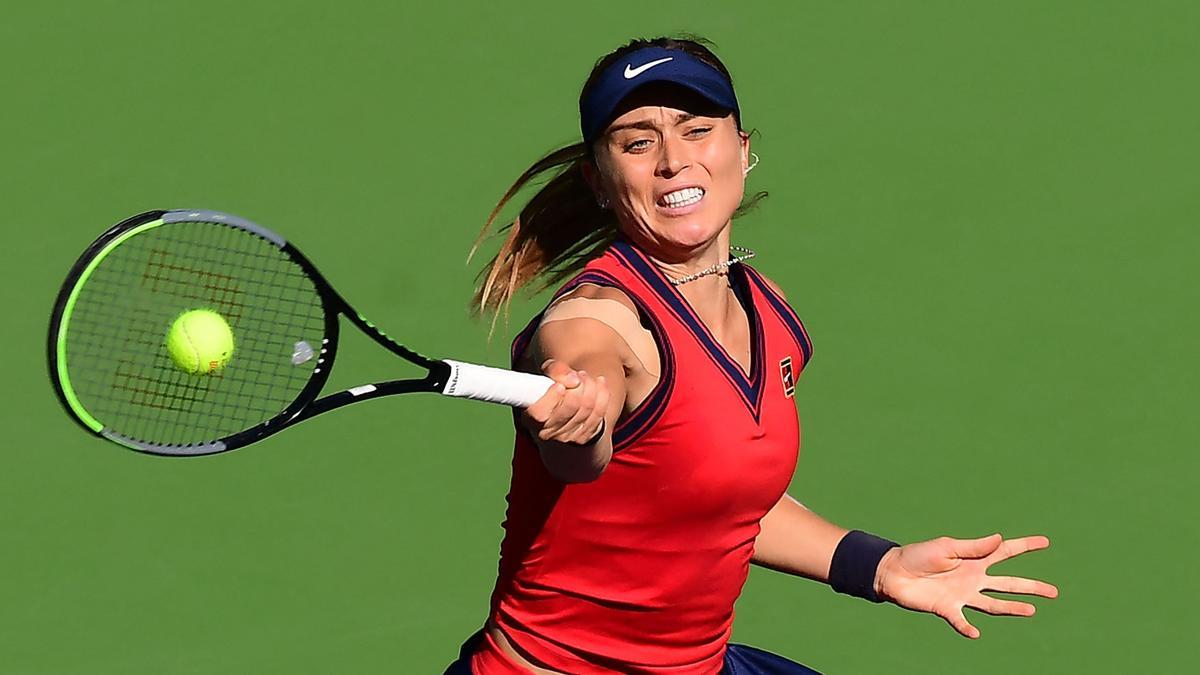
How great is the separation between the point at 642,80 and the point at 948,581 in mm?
1795

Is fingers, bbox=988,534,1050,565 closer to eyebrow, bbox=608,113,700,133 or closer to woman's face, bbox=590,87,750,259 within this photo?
woman's face, bbox=590,87,750,259

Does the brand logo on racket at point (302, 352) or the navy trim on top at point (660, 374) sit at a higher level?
the navy trim on top at point (660, 374)

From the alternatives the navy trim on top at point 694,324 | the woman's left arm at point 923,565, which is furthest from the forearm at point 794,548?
the navy trim on top at point 694,324

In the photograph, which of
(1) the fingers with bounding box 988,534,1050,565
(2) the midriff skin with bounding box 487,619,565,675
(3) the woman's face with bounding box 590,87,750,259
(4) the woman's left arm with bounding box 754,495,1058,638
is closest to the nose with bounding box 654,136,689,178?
(3) the woman's face with bounding box 590,87,750,259

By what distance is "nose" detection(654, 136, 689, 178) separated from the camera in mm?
7637

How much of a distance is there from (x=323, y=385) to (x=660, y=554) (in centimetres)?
103

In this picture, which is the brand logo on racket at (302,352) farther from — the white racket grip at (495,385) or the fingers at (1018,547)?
the fingers at (1018,547)

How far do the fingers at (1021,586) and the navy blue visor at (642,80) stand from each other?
64.2 inches

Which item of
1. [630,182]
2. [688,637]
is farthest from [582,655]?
[630,182]

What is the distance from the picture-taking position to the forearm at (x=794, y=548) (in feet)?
27.5

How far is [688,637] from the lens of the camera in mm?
7848

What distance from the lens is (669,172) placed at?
7.64 m

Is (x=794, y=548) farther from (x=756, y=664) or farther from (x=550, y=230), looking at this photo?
(x=550, y=230)

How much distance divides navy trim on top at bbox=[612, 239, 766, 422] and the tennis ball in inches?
44.0
